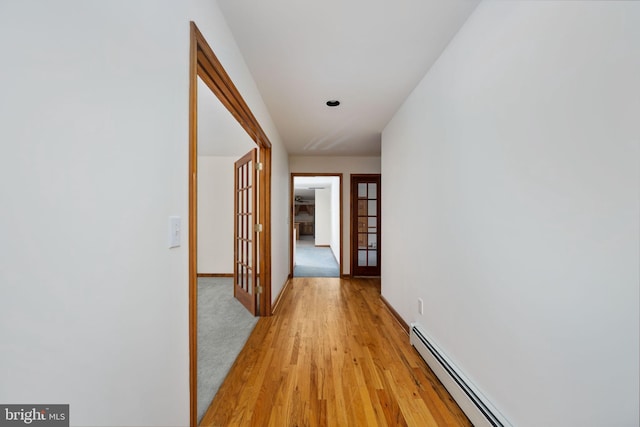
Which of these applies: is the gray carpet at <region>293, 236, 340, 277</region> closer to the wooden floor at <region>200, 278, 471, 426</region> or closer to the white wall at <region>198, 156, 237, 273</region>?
the white wall at <region>198, 156, 237, 273</region>

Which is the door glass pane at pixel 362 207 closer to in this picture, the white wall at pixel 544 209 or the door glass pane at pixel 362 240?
the door glass pane at pixel 362 240

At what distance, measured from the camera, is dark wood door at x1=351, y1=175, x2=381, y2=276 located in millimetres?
5266

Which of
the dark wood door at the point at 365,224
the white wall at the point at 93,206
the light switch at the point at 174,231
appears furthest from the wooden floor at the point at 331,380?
the dark wood door at the point at 365,224

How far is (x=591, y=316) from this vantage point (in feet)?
2.99

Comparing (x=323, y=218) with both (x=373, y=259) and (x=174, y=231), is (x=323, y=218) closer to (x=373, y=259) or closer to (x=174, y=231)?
(x=373, y=259)

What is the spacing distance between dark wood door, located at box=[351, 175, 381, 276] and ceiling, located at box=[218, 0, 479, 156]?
7.43 feet

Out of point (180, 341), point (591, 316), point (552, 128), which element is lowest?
point (180, 341)

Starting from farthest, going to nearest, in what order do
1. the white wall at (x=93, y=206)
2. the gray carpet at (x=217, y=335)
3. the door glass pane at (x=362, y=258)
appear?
1. the door glass pane at (x=362, y=258)
2. the gray carpet at (x=217, y=335)
3. the white wall at (x=93, y=206)

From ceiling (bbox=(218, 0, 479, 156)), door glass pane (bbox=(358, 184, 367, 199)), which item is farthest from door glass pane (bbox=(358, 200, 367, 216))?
ceiling (bbox=(218, 0, 479, 156))

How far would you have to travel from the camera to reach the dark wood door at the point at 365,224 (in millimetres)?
5266

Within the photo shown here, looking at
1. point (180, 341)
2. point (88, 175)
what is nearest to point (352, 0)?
point (88, 175)

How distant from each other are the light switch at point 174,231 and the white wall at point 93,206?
0.03m

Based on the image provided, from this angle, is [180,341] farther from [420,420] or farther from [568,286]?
[568,286]

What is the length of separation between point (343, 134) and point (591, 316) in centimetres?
339
